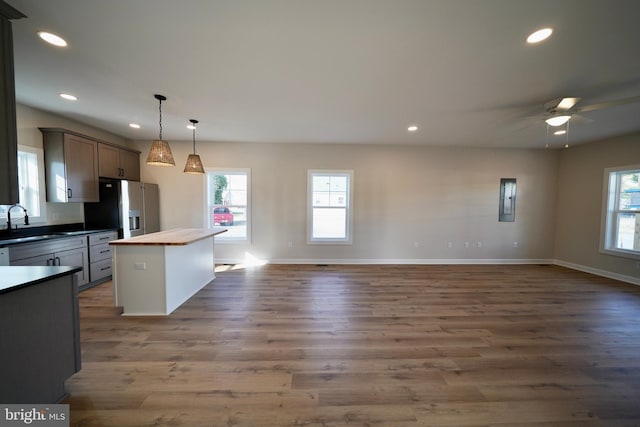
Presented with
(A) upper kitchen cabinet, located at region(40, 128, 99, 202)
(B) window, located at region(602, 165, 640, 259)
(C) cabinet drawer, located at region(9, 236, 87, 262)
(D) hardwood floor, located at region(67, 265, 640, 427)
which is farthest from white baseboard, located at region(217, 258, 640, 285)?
(A) upper kitchen cabinet, located at region(40, 128, 99, 202)

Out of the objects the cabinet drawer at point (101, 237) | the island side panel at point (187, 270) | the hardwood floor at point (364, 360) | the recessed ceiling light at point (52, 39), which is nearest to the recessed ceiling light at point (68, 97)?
the recessed ceiling light at point (52, 39)

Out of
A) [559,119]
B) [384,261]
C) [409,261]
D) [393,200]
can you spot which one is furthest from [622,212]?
[384,261]

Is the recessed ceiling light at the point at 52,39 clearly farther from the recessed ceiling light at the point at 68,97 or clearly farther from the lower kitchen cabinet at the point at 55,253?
the lower kitchen cabinet at the point at 55,253

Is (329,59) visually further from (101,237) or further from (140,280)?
(101,237)

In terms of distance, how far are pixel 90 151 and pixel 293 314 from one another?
14.9 ft

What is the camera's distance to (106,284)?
3928 millimetres

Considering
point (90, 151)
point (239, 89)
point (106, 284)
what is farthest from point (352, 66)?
point (106, 284)

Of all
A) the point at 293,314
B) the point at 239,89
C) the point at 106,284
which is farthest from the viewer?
the point at 106,284

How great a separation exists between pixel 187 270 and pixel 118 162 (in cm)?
300

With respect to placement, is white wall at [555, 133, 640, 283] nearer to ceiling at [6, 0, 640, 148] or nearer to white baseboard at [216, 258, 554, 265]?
white baseboard at [216, 258, 554, 265]

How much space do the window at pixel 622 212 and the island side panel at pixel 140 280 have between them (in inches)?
311

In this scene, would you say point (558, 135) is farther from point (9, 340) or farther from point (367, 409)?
point (9, 340)

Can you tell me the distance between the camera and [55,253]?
319 centimetres

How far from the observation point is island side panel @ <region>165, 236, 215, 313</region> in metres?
2.98
